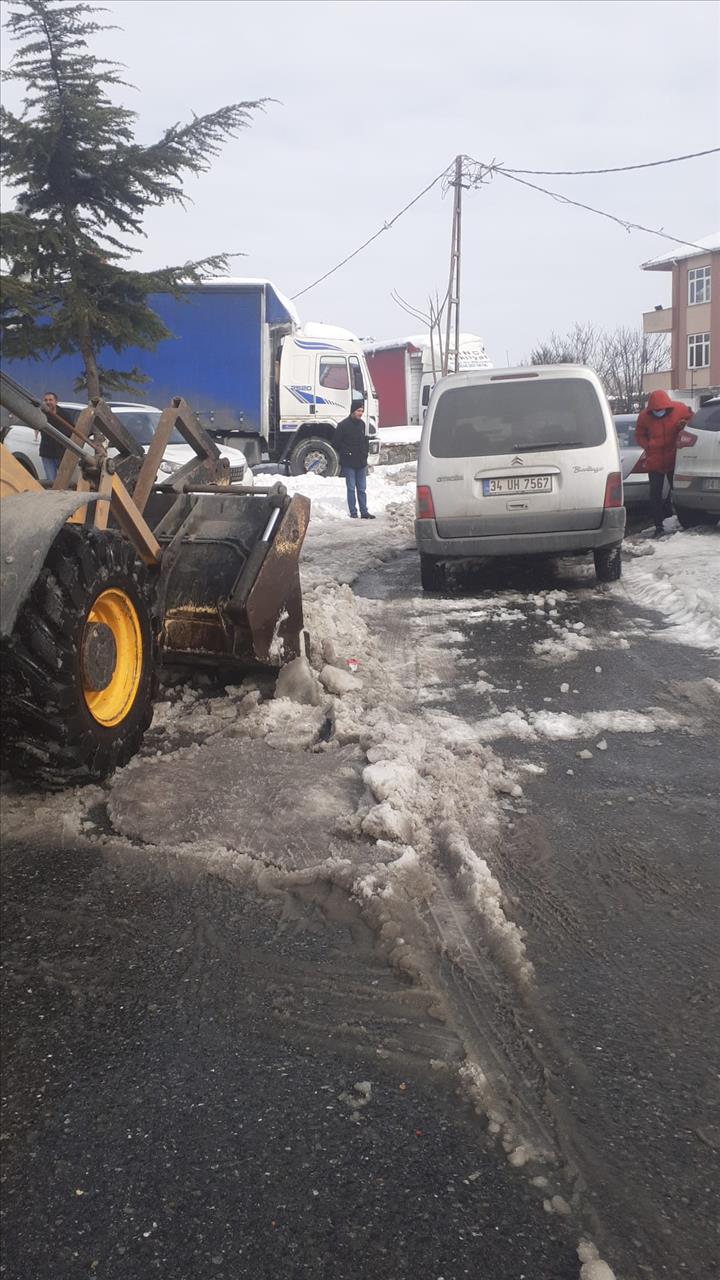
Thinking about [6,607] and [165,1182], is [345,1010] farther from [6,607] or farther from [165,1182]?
[6,607]

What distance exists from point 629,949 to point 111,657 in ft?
7.43

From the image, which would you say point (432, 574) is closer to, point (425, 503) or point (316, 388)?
point (425, 503)

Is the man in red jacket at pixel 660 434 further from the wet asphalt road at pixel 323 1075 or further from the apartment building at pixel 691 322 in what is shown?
the apartment building at pixel 691 322

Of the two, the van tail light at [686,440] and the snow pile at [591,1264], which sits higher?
the van tail light at [686,440]

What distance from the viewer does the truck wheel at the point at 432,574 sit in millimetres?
8812

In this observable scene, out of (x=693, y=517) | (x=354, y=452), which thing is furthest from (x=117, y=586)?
(x=354, y=452)

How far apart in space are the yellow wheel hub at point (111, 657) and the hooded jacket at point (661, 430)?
Result: 30.7 feet

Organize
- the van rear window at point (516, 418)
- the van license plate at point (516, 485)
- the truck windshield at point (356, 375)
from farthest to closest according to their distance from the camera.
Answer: the truck windshield at point (356, 375)
the van rear window at point (516, 418)
the van license plate at point (516, 485)

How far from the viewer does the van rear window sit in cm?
823

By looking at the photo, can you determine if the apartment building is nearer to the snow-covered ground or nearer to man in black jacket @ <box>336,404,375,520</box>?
the snow-covered ground

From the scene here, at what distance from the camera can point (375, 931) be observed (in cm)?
291

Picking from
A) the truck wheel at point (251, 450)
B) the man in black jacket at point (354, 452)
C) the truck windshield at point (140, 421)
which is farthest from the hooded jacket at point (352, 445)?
the truck wheel at point (251, 450)

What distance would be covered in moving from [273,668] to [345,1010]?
2.78 metres

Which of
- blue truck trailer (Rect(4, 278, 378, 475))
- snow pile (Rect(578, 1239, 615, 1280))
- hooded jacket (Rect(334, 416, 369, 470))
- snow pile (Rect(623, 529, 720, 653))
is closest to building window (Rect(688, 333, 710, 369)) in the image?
blue truck trailer (Rect(4, 278, 378, 475))
